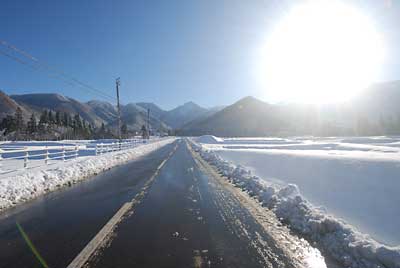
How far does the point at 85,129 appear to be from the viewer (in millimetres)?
117375

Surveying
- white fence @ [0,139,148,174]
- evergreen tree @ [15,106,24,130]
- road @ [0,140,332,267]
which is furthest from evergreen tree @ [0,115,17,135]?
road @ [0,140,332,267]

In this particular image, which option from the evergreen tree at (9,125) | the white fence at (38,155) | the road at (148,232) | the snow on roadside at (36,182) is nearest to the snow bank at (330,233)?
the road at (148,232)

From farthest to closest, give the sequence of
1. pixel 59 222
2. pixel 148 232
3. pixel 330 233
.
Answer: pixel 59 222
pixel 148 232
pixel 330 233

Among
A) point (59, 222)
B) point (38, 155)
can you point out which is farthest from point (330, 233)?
point (38, 155)

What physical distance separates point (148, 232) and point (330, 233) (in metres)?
3.81

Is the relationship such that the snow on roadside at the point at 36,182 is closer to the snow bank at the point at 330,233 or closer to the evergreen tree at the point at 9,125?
the snow bank at the point at 330,233

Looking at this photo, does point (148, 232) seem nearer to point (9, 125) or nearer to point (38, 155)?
point (38, 155)

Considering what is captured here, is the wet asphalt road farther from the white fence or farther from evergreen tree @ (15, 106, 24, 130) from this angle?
evergreen tree @ (15, 106, 24, 130)

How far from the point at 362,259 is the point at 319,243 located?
0.93 metres

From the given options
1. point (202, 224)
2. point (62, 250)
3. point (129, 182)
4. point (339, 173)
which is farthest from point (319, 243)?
point (129, 182)

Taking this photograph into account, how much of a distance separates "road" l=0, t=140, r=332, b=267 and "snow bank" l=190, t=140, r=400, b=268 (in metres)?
0.83

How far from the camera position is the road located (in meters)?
4.41

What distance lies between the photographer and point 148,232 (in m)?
5.71

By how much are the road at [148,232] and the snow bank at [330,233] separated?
826 mm
